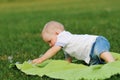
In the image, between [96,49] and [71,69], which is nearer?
[71,69]

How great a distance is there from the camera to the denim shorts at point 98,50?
7.67m

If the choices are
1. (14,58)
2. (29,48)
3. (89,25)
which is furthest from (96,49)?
(89,25)

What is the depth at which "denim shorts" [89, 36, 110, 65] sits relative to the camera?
302 inches

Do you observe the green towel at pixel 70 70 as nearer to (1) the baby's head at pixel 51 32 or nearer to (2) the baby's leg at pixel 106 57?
(2) the baby's leg at pixel 106 57

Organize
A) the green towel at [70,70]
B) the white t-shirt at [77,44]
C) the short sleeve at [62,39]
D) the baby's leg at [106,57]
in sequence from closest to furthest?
the green towel at [70,70] < the baby's leg at [106,57] < the short sleeve at [62,39] < the white t-shirt at [77,44]

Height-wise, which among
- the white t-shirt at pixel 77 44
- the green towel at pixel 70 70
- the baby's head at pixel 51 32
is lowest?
the green towel at pixel 70 70

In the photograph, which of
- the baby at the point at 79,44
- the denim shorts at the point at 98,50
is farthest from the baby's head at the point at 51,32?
the denim shorts at the point at 98,50

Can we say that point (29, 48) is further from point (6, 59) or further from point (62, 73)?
point (62, 73)

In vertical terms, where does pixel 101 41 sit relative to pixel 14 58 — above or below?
above

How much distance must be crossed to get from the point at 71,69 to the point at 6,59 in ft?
7.07

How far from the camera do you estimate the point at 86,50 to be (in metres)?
7.77

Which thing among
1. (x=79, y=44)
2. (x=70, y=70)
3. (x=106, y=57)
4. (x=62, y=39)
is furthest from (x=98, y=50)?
(x=70, y=70)

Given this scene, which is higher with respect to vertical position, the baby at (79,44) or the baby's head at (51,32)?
the baby's head at (51,32)

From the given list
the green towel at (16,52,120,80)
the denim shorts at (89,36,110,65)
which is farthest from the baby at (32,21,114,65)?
the green towel at (16,52,120,80)
